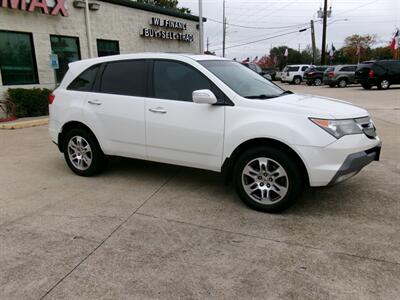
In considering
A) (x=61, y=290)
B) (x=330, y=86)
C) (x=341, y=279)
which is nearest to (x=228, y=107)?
(x=341, y=279)

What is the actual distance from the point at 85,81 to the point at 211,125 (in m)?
2.24

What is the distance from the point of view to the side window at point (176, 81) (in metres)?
4.43

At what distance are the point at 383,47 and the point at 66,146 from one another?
90030 millimetres

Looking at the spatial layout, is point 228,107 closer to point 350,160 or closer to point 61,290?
point 350,160

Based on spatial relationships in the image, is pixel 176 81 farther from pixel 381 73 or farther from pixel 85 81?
pixel 381 73

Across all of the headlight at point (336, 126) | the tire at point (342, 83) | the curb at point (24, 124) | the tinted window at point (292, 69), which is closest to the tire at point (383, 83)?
the tire at point (342, 83)

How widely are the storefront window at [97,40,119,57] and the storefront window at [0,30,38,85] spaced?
10.9ft

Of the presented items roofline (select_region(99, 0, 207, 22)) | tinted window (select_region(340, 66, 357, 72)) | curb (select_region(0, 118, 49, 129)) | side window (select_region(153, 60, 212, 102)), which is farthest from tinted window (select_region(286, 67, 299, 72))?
side window (select_region(153, 60, 212, 102))

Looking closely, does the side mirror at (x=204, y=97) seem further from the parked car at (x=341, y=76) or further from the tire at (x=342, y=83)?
the tire at (x=342, y=83)

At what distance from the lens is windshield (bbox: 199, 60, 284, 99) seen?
4359 millimetres

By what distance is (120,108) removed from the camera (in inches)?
193

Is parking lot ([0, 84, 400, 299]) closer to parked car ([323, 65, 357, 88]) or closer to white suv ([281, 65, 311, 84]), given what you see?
parked car ([323, 65, 357, 88])

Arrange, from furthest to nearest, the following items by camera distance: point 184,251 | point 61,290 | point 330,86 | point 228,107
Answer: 1. point 330,86
2. point 228,107
3. point 184,251
4. point 61,290

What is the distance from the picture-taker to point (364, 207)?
4.17 metres
